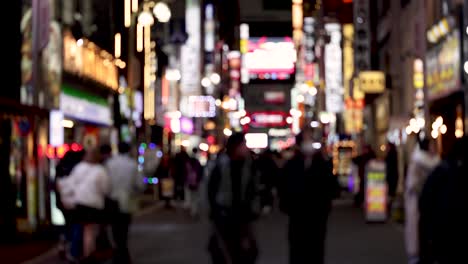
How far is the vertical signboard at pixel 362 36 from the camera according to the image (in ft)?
156

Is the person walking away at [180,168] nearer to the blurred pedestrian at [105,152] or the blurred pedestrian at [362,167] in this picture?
the blurred pedestrian at [362,167]

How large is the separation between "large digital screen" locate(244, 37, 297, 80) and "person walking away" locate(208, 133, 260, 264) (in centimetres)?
13248

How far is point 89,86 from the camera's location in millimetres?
38750

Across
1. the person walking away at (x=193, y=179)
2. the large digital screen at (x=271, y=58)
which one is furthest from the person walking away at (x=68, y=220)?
the large digital screen at (x=271, y=58)

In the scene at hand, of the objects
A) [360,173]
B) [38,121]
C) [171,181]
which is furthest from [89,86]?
[38,121]

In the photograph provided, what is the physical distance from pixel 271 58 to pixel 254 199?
448 feet

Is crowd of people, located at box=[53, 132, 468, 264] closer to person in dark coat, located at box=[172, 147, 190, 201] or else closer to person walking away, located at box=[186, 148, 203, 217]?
person walking away, located at box=[186, 148, 203, 217]

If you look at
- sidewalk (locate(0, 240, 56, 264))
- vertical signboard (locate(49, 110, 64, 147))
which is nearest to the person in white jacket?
sidewalk (locate(0, 240, 56, 264))

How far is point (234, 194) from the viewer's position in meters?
11.4

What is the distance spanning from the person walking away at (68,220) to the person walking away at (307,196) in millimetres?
3297

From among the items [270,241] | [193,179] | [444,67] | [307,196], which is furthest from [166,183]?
[307,196]

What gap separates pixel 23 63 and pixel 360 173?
43.0 ft

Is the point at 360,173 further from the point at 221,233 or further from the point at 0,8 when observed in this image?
the point at 221,233

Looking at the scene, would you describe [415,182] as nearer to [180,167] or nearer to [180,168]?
[180,167]
